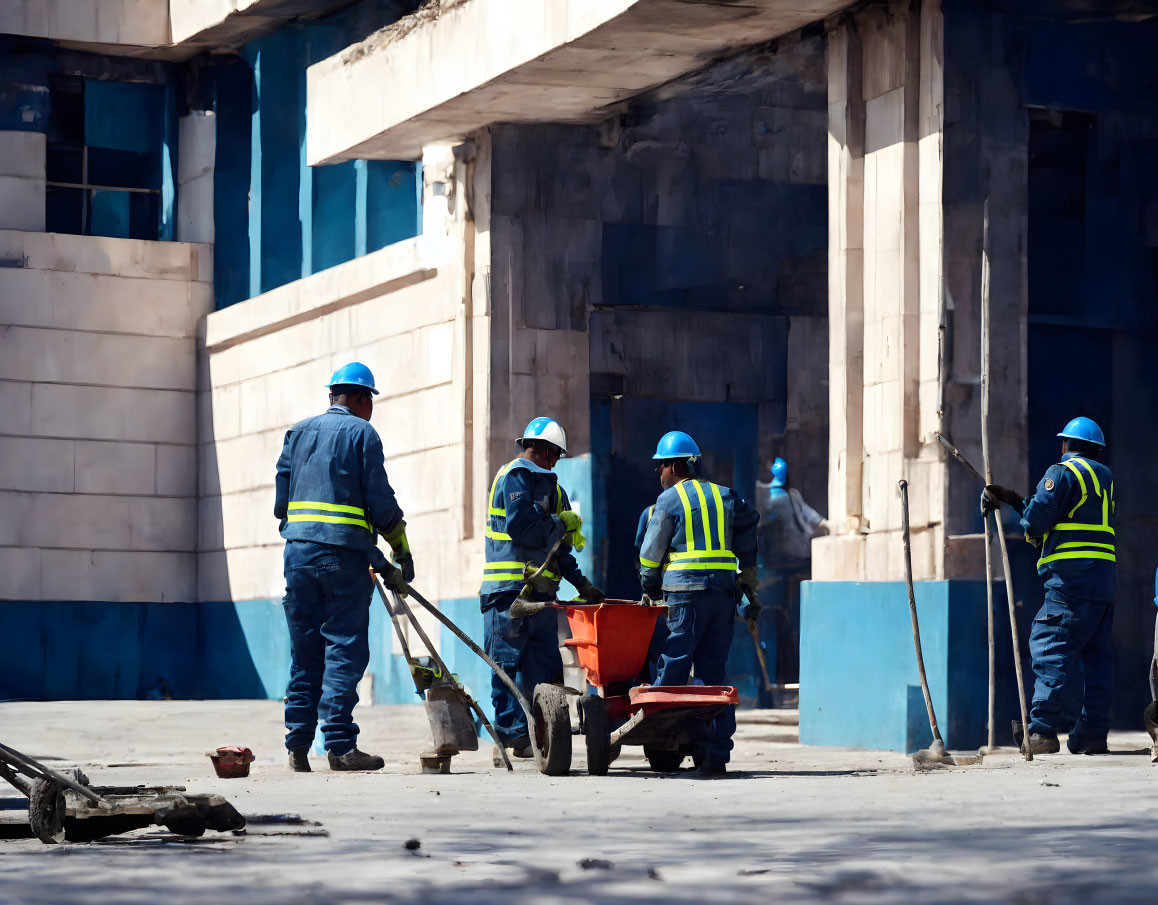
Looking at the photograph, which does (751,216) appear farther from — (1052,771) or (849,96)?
(1052,771)

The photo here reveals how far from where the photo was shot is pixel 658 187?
1716 cm

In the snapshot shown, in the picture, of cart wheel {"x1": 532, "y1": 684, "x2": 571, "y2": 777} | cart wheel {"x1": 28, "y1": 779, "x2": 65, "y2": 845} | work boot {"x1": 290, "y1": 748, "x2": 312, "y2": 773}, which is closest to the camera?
cart wheel {"x1": 28, "y1": 779, "x2": 65, "y2": 845}

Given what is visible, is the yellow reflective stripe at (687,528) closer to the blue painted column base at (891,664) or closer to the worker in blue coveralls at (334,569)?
the worker in blue coveralls at (334,569)

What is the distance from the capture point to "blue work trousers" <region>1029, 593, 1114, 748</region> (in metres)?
12.2

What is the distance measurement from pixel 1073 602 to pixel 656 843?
6171 mm

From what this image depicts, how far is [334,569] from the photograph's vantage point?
11047 millimetres

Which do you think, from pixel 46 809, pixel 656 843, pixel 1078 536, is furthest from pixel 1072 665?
pixel 46 809

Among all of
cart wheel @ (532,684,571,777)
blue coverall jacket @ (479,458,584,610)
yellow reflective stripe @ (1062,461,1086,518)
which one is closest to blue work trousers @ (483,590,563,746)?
blue coverall jacket @ (479,458,584,610)

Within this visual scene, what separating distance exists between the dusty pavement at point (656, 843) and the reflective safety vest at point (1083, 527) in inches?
50.5

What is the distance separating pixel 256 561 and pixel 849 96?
31.5 ft

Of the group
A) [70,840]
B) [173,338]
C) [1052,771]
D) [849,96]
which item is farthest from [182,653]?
[70,840]

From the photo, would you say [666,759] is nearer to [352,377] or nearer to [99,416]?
[352,377]

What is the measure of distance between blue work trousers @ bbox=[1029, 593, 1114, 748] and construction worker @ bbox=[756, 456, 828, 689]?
4.90m

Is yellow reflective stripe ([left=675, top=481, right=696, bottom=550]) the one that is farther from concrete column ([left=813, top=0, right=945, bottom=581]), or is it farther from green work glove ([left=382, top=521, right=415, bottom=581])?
concrete column ([left=813, top=0, right=945, bottom=581])
